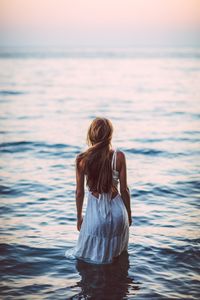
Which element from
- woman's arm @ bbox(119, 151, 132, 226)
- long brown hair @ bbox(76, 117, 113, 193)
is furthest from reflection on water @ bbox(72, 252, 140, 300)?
long brown hair @ bbox(76, 117, 113, 193)

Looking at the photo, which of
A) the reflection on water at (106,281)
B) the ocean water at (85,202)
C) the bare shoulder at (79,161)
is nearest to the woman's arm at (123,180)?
the bare shoulder at (79,161)

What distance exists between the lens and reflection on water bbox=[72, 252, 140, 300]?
4.81 m

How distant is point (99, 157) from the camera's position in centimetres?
468

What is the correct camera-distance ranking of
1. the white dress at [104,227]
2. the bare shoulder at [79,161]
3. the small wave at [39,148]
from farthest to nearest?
1. the small wave at [39,148]
2. the white dress at [104,227]
3. the bare shoulder at [79,161]

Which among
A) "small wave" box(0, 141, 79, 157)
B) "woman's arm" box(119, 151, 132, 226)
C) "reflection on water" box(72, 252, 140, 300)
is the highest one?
"woman's arm" box(119, 151, 132, 226)

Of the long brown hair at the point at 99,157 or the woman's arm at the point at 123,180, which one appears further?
the woman's arm at the point at 123,180

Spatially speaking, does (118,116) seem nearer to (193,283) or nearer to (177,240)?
(177,240)

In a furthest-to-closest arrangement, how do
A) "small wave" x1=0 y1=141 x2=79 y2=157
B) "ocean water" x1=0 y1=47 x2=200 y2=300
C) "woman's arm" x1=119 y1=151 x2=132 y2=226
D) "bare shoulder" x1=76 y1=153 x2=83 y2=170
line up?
"small wave" x1=0 y1=141 x2=79 y2=157 < "ocean water" x1=0 y1=47 x2=200 y2=300 < "bare shoulder" x1=76 y1=153 x2=83 y2=170 < "woman's arm" x1=119 y1=151 x2=132 y2=226

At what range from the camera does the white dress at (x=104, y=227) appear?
16.1 ft

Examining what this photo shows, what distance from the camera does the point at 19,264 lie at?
18.2 ft

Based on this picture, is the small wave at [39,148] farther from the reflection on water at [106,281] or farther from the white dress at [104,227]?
the white dress at [104,227]

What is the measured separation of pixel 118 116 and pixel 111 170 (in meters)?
16.6

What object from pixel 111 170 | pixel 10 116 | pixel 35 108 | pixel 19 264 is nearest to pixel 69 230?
pixel 19 264

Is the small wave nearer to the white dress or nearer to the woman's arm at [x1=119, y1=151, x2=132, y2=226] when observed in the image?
the white dress
